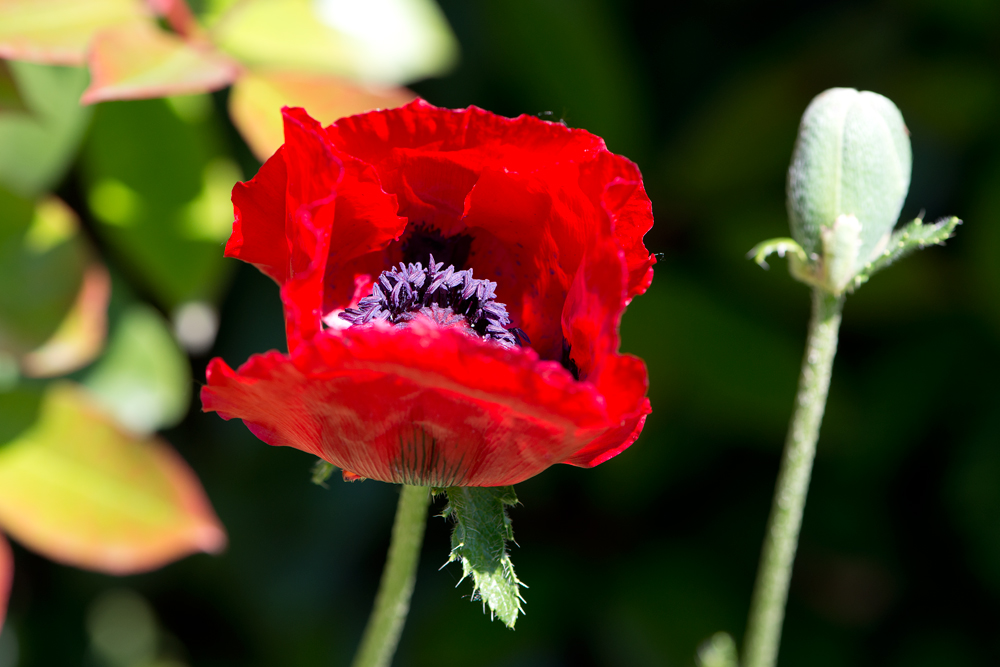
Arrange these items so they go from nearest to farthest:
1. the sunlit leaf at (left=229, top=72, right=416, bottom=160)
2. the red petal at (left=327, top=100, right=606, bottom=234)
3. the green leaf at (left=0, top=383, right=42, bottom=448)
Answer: the red petal at (left=327, top=100, right=606, bottom=234)
the sunlit leaf at (left=229, top=72, right=416, bottom=160)
the green leaf at (left=0, top=383, right=42, bottom=448)

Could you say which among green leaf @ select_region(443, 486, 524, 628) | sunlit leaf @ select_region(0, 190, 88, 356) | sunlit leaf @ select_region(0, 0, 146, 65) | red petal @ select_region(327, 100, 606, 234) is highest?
red petal @ select_region(327, 100, 606, 234)

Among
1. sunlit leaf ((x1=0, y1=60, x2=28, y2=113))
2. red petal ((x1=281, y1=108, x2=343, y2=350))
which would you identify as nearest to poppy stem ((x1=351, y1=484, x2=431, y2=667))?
red petal ((x1=281, y1=108, x2=343, y2=350))

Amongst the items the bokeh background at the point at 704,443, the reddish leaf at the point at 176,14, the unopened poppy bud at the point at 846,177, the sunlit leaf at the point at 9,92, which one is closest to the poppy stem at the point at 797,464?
the unopened poppy bud at the point at 846,177

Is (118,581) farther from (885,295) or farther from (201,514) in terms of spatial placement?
(885,295)

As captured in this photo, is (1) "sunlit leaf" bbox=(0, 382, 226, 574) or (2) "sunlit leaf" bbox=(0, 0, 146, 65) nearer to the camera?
(2) "sunlit leaf" bbox=(0, 0, 146, 65)

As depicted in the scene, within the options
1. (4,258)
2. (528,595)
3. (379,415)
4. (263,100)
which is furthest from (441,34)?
(528,595)

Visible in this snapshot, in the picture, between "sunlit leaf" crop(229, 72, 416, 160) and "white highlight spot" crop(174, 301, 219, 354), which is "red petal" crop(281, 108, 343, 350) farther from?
"white highlight spot" crop(174, 301, 219, 354)

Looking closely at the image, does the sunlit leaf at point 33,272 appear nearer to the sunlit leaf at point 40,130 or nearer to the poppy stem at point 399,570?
the sunlit leaf at point 40,130

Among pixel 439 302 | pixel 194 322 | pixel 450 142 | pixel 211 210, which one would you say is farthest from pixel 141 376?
pixel 450 142
